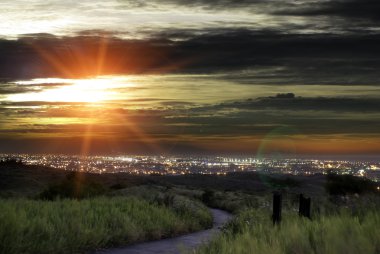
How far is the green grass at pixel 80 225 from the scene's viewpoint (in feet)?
58.3

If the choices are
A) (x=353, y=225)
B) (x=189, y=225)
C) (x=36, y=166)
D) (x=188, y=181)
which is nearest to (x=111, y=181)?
(x=36, y=166)

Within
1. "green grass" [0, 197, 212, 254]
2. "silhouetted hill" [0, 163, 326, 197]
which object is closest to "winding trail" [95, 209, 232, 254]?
"green grass" [0, 197, 212, 254]

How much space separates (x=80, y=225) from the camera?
20.6 metres

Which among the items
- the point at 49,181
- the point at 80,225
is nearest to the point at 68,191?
the point at 80,225

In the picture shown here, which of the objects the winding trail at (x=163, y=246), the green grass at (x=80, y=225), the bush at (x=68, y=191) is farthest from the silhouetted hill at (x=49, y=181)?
the winding trail at (x=163, y=246)

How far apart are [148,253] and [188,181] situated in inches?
3953

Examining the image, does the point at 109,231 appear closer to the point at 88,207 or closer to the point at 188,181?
the point at 88,207

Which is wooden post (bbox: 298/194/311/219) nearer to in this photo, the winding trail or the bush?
the winding trail

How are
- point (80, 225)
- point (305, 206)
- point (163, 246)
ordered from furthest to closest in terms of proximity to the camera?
point (163, 246)
point (80, 225)
point (305, 206)

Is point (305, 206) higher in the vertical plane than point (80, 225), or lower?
higher

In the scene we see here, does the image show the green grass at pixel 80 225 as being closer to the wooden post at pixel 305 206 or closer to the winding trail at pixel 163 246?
the winding trail at pixel 163 246

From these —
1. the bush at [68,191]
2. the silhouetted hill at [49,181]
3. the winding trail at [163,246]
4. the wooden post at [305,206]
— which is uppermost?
the wooden post at [305,206]

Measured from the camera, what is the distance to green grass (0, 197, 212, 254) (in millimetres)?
17781

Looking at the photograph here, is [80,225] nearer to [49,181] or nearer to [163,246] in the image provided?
[163,246]
